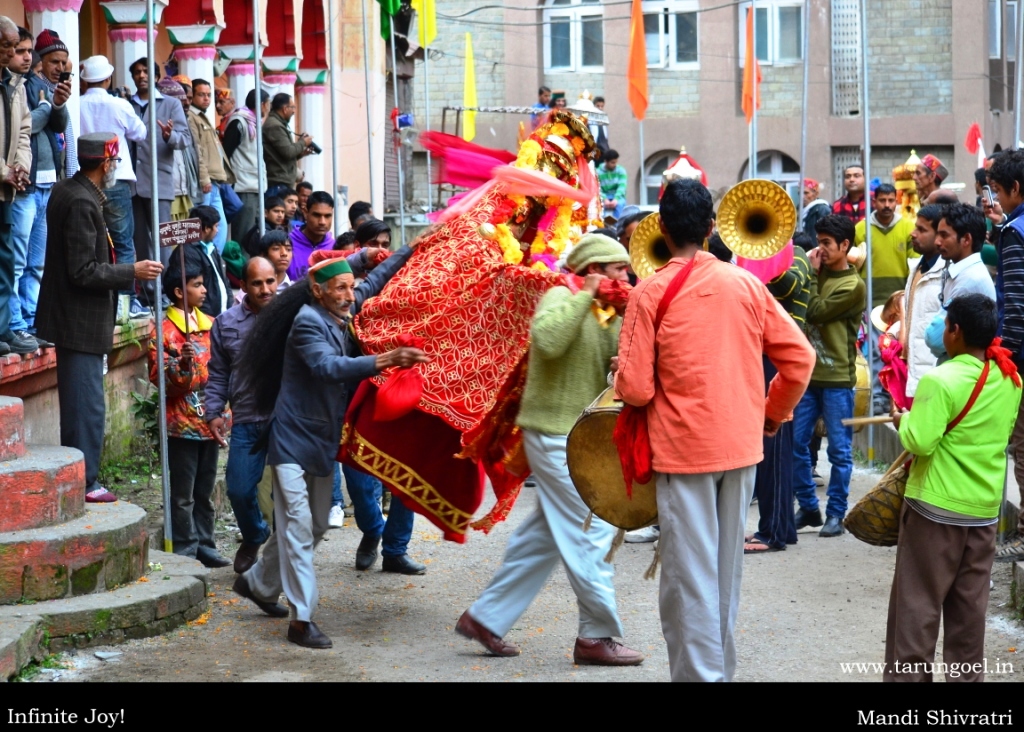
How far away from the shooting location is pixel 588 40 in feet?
114

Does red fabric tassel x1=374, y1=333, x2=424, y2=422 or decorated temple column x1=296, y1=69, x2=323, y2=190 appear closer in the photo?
red fabric tassel x1=374, y1=333, x2=424, y2=422

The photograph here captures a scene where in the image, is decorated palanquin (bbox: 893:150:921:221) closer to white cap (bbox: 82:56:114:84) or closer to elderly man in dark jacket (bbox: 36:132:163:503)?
white cap (bbox: 82:56:114:84)

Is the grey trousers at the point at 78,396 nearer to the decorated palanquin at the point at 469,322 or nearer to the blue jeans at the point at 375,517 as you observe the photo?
the blue jeans at the point at 375,517

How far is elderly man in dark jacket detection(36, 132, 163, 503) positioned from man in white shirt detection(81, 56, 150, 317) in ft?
9.41

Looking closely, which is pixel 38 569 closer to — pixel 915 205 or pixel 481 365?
pixel 481 365

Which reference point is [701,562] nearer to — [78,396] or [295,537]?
[295,537]

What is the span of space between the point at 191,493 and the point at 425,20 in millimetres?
11823

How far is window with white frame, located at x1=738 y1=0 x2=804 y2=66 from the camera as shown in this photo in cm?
3438

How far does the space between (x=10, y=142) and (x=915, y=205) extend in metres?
9.00

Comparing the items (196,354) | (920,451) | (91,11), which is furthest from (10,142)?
(91,11)

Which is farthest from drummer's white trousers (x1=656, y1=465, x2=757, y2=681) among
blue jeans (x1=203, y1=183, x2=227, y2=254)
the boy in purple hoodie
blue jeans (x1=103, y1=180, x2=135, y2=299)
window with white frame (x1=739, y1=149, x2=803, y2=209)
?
window with white frame (x1=739, y1=149, x2=803, y2=209)

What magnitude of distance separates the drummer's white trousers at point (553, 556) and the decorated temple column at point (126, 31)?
809 cm

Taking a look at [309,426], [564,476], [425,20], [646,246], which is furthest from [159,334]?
[425,20]

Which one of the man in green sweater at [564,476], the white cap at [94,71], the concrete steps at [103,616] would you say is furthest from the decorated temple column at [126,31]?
the man in green sweater at [564,476]
